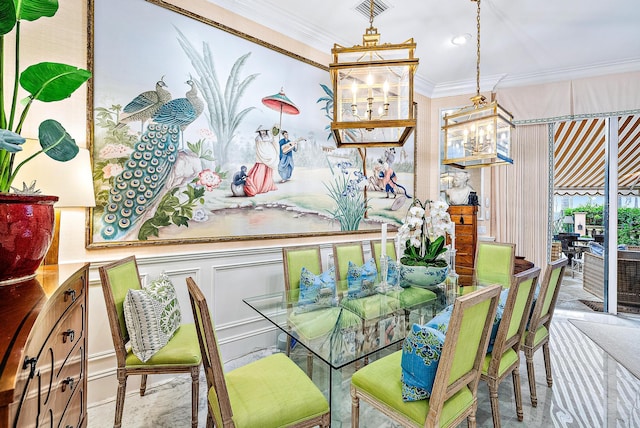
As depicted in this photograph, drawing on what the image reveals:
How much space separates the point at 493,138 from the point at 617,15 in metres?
1.87

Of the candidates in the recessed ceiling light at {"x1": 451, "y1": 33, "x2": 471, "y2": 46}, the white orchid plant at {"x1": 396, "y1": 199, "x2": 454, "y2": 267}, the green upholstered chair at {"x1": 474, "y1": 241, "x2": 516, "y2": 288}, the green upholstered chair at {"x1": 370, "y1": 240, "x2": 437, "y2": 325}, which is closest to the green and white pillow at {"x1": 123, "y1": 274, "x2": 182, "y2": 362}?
the green upholstered chair at {"x1": 370, "y1": 240, "x2": 437, "y2": 325}

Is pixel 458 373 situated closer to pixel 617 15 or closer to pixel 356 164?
pixel 356 164

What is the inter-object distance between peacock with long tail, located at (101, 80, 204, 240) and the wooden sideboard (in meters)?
0.77

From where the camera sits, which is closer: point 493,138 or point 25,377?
point 25,377

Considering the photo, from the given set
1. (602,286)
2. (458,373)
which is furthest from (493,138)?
(602,286)

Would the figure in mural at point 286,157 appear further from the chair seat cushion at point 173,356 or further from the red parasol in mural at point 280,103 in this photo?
the chair seat cushion at point 173,356

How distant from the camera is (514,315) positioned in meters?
1.77

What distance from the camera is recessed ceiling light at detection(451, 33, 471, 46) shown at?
3320 mm

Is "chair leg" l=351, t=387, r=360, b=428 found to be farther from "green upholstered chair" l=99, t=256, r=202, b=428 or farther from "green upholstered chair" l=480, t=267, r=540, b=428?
"green upholstered chair" l=99, t=256, r=202, b=428

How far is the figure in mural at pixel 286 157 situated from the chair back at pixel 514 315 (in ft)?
6.90

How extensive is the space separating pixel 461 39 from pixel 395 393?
A: 359 centimetres

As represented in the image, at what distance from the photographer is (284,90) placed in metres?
3.06

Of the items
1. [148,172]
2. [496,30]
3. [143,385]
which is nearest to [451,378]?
[143,385]

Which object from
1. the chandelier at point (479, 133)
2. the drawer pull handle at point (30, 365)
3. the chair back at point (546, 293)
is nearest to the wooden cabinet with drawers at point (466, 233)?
the chandelier at point (479, 133)
